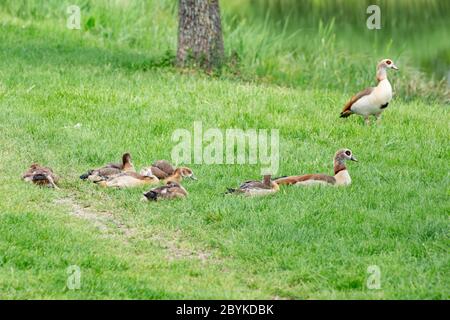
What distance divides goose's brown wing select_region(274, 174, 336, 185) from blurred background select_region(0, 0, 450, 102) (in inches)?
258

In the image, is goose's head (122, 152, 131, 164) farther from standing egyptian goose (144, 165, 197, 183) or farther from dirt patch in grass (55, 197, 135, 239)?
dirt patch in grass (55, 197, 135, 239)

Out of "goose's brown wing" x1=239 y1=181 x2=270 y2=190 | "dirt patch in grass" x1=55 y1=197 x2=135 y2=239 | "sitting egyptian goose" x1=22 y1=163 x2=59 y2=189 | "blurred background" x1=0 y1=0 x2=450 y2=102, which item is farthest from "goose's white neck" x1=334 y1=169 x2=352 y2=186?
"blurred background" x1=0 y1=0 x2=450 y2=102

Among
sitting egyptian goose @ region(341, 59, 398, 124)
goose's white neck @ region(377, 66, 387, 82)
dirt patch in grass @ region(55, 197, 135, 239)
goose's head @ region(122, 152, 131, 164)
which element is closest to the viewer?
dirt patch in grass @ region(55, 197, 135, 239)

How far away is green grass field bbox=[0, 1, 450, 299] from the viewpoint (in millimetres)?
8758

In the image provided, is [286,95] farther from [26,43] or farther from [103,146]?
[26,43]

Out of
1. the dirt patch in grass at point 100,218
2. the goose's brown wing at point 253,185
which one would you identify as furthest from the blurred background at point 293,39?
the dirt patch in grass at point 100,218

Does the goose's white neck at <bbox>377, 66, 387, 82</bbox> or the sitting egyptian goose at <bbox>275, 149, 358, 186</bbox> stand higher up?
the goose's white neck at <bbox>377, 66, 387, 82</bbox>

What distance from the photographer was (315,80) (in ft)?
62.3

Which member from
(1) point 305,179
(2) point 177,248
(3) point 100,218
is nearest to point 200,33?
(1) point 305,179

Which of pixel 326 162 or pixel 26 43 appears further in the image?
pixel 26 43
